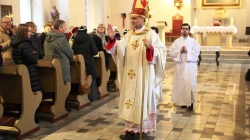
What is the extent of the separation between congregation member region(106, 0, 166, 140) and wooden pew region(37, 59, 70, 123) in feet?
4.39

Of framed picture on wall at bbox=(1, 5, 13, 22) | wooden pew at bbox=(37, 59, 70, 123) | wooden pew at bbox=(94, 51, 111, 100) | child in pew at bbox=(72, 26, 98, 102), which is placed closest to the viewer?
wooden pew at bbox=(37, 59, 70, 123)

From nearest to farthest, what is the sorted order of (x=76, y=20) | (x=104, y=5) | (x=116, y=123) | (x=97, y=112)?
(x=116, y=123) → (x=97, y=112) → (x=76, y=20) → (x=104, y=5)

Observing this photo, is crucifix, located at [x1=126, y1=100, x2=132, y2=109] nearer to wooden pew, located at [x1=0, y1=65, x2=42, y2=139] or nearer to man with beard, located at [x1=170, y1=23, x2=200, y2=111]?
wooden pew, located at [x1=0, y1=65, x2=42, y2=139]

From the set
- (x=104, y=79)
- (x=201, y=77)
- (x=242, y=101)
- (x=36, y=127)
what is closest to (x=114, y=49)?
(x=36, y=127)

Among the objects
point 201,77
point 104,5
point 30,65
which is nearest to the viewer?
point 30,65

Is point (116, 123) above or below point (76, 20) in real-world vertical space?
below

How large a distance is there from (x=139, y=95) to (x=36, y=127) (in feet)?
5.61

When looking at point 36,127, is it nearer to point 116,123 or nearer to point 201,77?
point 116,123

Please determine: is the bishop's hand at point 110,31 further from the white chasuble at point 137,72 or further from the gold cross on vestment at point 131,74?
the gold cross on vestment at point 131,74

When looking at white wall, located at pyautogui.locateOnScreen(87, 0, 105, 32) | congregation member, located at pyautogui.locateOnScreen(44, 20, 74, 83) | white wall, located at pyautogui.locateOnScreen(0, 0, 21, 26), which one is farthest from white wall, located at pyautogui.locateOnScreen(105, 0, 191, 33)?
congregation member, located at pyautogui.locateOnScreen(44, 20, 74, 83)

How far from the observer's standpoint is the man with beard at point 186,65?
6.45 meters

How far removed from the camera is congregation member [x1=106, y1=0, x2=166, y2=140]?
465cm

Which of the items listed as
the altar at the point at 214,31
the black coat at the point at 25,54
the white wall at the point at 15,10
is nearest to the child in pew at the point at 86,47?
the black coat at the point at 25,54

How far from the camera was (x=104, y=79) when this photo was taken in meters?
7.67
